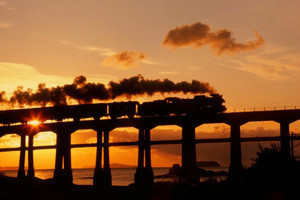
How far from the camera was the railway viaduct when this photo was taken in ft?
172

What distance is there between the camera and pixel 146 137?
5731cm

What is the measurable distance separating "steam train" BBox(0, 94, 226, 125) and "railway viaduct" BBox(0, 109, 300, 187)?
28.1 inches

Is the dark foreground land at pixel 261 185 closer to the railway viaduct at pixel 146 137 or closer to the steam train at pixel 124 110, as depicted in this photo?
the railway viaduct at pixel 146 137

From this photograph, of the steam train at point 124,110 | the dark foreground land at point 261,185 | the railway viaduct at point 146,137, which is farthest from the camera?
the steam train at point 124,110

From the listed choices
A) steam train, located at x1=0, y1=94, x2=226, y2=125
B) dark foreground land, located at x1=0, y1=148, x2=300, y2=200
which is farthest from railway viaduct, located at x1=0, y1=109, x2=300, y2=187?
dark foreground land, located at x1=0, y1=148, x2=300, y2=200

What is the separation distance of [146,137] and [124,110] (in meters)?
4.25

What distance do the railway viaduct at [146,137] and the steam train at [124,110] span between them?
28.1 inches

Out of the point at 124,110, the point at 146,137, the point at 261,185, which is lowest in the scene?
the point at 261,185

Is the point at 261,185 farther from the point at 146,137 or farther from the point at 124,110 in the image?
the point at 124,110

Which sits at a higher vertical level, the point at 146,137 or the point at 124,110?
the point at 124,110

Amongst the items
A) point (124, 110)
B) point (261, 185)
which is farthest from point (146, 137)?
point (261, 185)

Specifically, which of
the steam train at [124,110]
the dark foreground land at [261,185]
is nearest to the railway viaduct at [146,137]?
the steam train at [124,110]

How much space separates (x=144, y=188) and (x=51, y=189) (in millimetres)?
11532

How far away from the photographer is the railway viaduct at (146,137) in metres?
52.3
